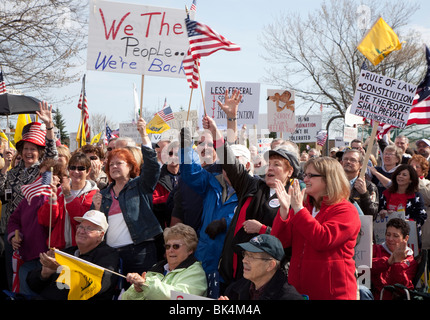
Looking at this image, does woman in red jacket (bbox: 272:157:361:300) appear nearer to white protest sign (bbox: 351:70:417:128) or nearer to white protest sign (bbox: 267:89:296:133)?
white protest sign (bbox: 351:70:417:128)

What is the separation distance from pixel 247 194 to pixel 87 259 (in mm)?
1641

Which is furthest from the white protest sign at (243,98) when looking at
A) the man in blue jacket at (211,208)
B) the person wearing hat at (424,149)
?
the man in blue jacket at (211,208)

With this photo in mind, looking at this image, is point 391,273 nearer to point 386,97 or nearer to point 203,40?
point 386,97

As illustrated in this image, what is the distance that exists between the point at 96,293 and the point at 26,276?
4.19ft

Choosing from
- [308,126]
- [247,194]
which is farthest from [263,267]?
[308,126]

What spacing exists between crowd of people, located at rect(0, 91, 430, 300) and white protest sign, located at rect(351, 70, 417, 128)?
23.0 inches

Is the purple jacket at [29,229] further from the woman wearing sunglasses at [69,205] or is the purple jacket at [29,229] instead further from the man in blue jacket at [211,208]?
the man in blue jacket at [211,208]

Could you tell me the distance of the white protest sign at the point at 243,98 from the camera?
950cm

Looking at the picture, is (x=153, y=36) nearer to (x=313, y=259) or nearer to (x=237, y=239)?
(x=237, y=239)

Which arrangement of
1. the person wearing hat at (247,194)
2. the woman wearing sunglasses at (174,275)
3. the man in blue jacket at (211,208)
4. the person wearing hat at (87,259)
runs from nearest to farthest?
the woman wearing sunglasses at (174,275) < the person wearing hat at (247,194) < the man in blue jacket at (211,208) < the person wearing hat at (87,259)

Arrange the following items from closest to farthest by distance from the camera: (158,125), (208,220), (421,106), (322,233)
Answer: (322,233) < (208,220) < (421,106) < (158,125)

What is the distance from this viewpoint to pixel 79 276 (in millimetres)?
4402

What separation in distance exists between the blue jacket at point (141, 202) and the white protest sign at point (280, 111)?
227 inches
